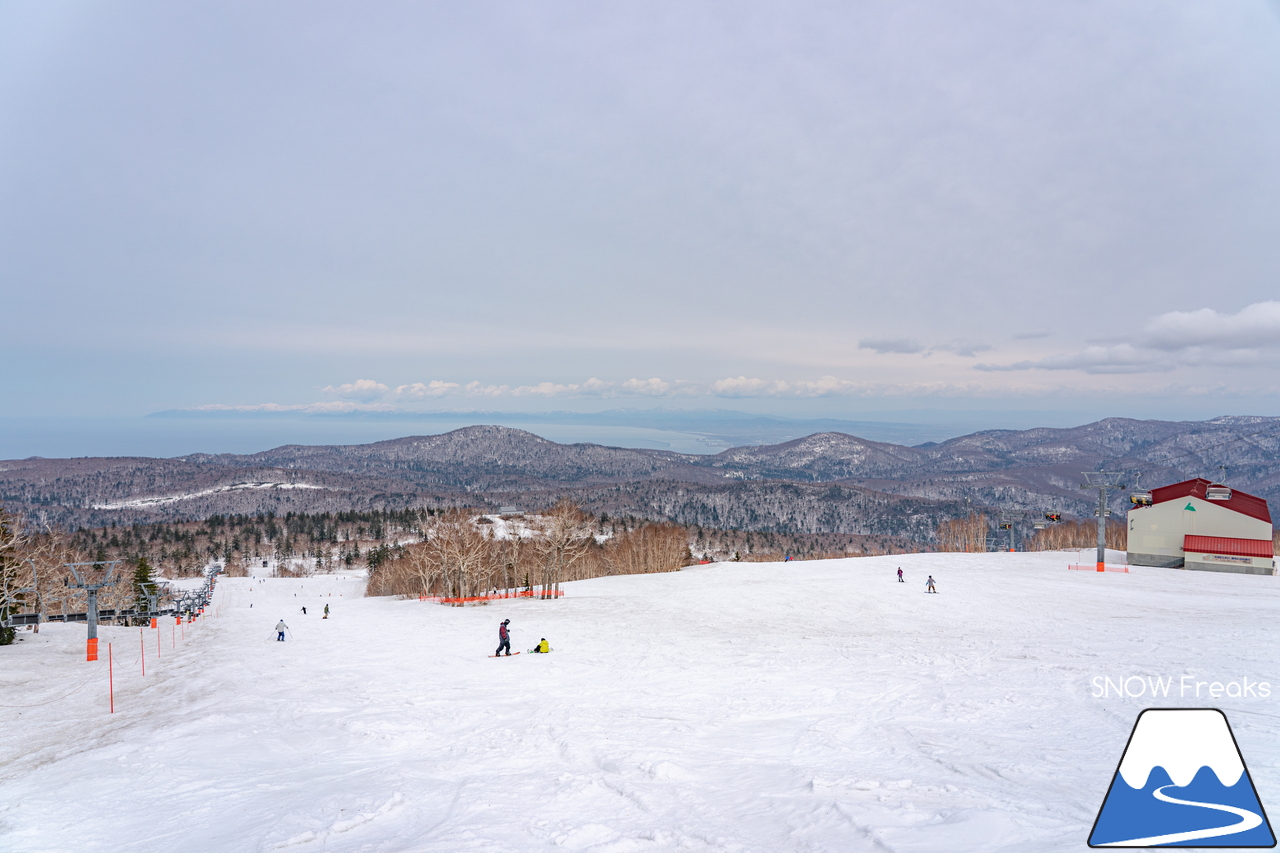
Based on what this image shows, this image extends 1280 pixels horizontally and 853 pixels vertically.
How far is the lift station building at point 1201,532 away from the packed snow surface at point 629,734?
2046 cm

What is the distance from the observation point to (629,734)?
13914 mm

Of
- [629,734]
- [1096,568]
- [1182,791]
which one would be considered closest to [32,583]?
[629,734]

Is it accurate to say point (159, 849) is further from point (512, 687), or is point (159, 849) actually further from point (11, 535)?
point (11, 535)

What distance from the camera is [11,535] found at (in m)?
43.7

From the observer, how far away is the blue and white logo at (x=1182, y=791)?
5.33 meters

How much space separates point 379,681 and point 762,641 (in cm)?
1551

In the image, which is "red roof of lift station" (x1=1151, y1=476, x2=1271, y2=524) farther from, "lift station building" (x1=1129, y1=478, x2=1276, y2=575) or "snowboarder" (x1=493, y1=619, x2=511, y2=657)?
"snowboarder" (x1=493, y1=619, x2=511, y2=657)

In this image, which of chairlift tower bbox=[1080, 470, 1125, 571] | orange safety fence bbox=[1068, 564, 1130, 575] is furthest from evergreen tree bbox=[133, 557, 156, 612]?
chairlift tower bbox=[1080, 470, 1125, 571]

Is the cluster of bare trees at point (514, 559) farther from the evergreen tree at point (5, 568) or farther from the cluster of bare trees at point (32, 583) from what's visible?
the evergreen tree at point (5, 568)

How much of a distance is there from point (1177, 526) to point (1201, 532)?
1.58 m

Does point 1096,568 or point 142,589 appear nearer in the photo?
point 1096,568

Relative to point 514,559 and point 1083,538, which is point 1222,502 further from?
point 1083,538

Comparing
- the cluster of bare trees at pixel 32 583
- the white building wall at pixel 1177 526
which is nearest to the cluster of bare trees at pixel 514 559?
the cluster of bare trees at pixel 32 583

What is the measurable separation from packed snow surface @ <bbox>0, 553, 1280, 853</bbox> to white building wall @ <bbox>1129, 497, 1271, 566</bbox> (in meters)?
21.2
